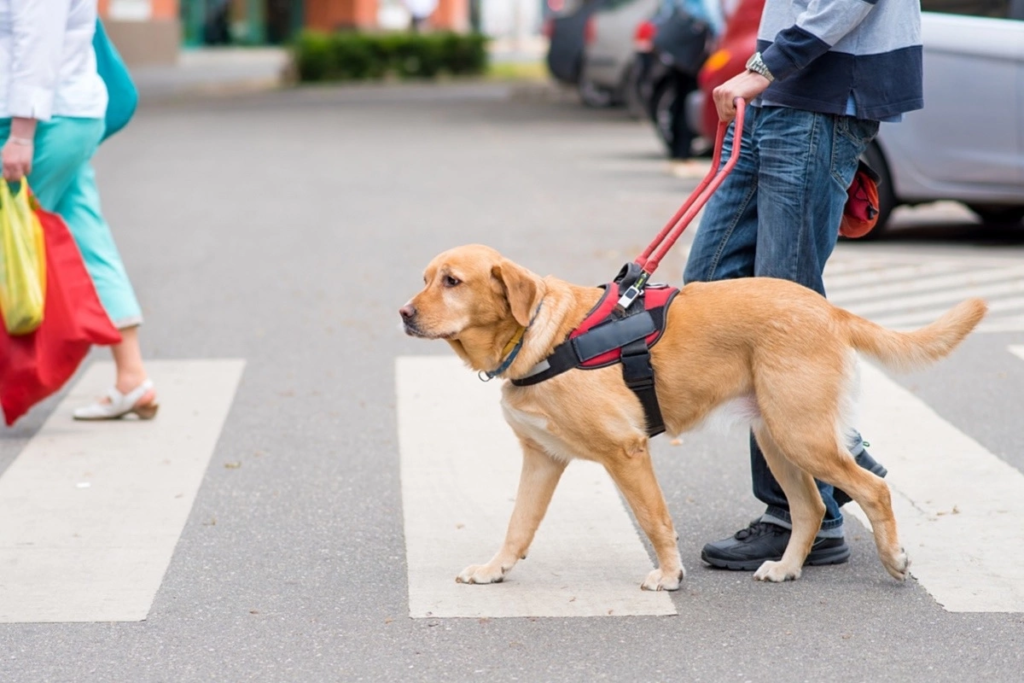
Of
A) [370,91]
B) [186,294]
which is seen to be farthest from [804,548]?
[370,91]

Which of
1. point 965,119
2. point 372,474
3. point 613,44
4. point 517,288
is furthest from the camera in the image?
point 613,44

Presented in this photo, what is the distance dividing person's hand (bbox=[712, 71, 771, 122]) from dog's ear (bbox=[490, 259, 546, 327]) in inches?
30.6

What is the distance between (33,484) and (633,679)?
8.70 ft

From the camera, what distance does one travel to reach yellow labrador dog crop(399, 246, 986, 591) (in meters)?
4.18

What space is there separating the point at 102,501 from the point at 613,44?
1725 cm

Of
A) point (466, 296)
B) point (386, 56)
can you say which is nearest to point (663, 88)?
point (466, 296)

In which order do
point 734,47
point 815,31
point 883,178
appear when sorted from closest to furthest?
point 815,31 → point 883,178 → point 734,47

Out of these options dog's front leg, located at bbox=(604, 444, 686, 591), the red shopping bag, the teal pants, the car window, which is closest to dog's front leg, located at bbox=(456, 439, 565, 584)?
dog's front leg, located at bbox=(604, 444, 686, 591)

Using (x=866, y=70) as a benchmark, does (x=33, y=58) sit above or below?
below

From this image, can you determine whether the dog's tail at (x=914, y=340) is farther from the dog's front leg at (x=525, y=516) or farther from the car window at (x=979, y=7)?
the car window at (x=979, y=7)

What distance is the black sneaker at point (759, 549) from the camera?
4.60 metres

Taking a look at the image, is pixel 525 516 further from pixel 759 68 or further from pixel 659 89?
pixel 659 89

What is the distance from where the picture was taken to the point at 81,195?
6.32m

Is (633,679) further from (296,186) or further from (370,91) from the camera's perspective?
(370,91)
